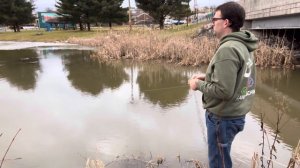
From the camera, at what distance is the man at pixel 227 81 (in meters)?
2.53

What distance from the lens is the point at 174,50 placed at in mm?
15094

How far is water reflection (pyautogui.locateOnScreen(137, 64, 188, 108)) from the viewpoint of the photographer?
27.3 feet

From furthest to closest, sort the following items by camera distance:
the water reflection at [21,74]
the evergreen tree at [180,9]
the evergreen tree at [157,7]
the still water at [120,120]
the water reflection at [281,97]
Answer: the evergreen tree at [180,9] → the evergreen tree at [157,7] → the water reflection at [21,74] → the water reflection at [281,97] → the still water at [120,120]

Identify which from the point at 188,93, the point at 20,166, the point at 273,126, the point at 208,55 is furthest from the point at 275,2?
the point at 20,166

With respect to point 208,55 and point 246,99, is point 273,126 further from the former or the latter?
point 208,55

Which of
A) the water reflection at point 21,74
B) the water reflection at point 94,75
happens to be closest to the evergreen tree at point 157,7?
the water reflection at point 94,75

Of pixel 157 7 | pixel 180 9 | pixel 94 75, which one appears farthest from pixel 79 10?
pixel 94 75

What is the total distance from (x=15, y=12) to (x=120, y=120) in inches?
1808

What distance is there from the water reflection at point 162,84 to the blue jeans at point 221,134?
4800 mm

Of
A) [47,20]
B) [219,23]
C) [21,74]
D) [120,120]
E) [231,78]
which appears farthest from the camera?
[47,20]

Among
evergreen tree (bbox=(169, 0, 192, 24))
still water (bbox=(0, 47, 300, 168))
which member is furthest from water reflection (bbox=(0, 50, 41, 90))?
evergreen tree (bbox=(169, 0, 192, 24))

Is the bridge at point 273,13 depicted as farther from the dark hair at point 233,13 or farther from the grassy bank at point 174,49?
the dark hair at point 233,13

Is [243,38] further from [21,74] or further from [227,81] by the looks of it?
[21,74]

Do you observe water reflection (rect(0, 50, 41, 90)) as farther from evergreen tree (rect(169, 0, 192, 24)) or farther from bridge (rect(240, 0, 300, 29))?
evergreen tree (rect(169, 0, 192, 24))
